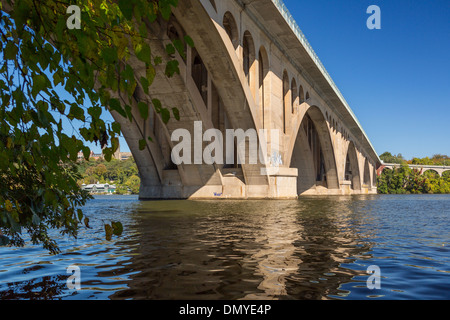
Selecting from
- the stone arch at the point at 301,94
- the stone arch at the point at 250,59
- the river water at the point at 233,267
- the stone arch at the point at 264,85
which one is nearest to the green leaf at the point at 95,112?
the river water at the point at 233,267

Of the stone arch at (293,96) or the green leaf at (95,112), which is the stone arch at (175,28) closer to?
the stone arch at (293,96)

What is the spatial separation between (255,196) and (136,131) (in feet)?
31.3

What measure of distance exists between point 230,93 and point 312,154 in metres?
29.3

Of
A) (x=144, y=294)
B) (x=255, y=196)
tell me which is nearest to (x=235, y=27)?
(x=255, y=196)

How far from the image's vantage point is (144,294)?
4047 millimetres

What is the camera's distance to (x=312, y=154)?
5044cm

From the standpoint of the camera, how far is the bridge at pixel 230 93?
2053 cm

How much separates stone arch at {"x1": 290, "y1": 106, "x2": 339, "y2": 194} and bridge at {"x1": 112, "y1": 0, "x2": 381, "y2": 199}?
8394 mm

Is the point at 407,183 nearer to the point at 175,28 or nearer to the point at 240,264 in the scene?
the point at 175,28
